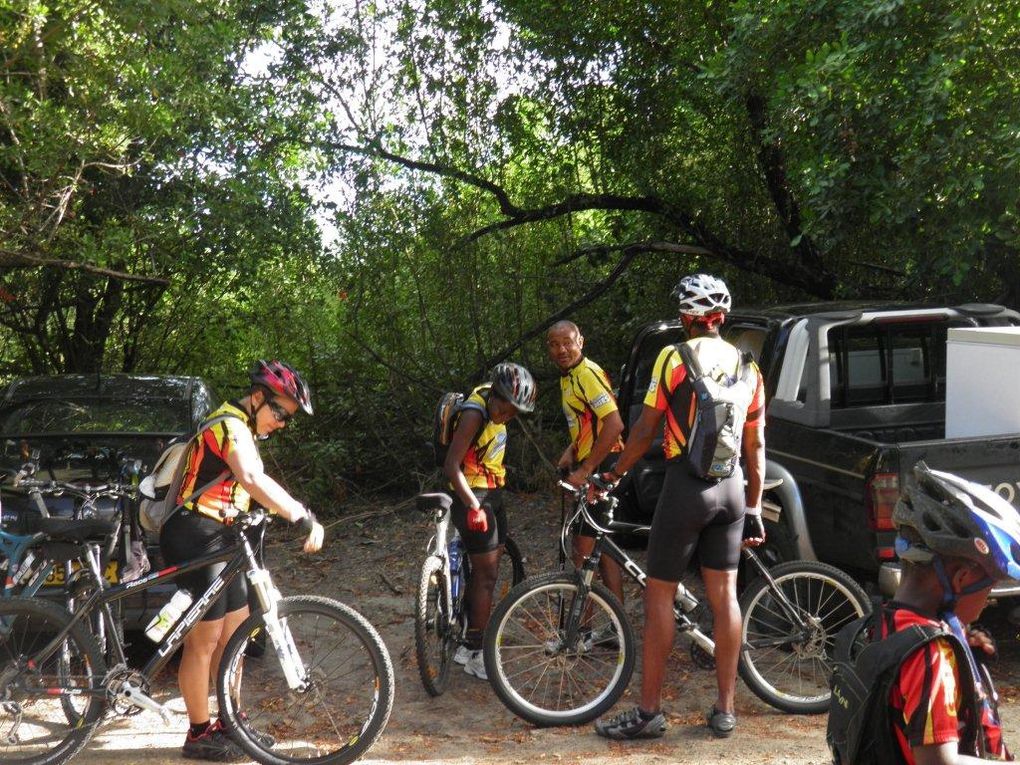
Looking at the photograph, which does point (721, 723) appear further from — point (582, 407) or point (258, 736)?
point (258, 736)

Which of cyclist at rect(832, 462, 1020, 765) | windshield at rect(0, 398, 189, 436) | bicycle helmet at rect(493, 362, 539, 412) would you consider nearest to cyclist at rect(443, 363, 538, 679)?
bicycle helmet at rect(493, 362, 539, 412)

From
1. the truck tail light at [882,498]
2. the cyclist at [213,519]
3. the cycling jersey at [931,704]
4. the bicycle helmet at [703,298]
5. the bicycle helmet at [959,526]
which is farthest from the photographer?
the truck tail light at [882,498]

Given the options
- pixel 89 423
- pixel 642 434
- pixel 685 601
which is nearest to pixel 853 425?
pixel 685 601

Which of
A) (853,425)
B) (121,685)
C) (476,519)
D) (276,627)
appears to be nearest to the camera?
(276,627)

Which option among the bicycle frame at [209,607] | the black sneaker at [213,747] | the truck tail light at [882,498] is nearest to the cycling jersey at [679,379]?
the truck tail light at [882,498]

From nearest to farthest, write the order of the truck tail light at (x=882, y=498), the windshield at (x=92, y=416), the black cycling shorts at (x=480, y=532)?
the truck tail light at (x=882, y=498), the black cycling shorts at (x=480, y=532), the windshield at (x=92, y=416)

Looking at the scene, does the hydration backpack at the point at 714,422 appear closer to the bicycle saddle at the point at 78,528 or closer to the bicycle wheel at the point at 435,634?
the bicycle wheel at the point at 435,634

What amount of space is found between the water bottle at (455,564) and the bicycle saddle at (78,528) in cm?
167

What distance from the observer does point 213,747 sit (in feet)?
16.7

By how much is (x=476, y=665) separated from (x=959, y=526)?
4005 millimetres

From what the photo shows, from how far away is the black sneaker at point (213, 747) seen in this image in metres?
5.10

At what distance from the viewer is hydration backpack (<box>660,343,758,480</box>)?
5.00 meters

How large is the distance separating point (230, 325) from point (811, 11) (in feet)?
26.3

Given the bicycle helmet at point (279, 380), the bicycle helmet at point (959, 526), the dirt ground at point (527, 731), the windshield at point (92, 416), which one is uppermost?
the bicycle helmet at point (279, 380)
